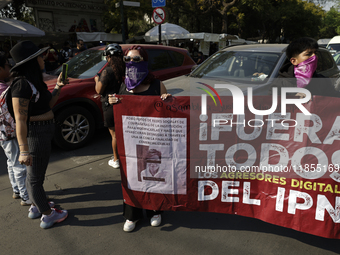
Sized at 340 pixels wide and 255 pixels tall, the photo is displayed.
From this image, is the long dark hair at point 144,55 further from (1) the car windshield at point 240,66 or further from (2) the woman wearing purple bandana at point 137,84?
(1) the car windshield at point 240,66

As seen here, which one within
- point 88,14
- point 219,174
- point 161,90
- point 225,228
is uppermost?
point 88,14

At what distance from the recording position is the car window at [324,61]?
5.36m

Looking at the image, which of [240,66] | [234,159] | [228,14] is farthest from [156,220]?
[228,14]

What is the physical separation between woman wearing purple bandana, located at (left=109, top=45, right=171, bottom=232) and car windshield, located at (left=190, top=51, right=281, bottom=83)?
2.28 metres

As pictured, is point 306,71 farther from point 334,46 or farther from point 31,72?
point 334,46

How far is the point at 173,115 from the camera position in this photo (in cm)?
257

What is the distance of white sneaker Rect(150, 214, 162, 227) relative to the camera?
292 centimetres

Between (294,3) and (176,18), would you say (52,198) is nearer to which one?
(176,18)

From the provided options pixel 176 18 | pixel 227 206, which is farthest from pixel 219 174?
pixel 176 18

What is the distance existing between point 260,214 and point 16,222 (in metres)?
2.58

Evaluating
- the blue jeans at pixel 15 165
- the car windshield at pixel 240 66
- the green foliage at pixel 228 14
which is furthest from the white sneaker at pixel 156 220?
the green foliage at pixel 228 14

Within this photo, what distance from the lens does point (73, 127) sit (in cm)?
504

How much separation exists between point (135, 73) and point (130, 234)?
1622 mm
